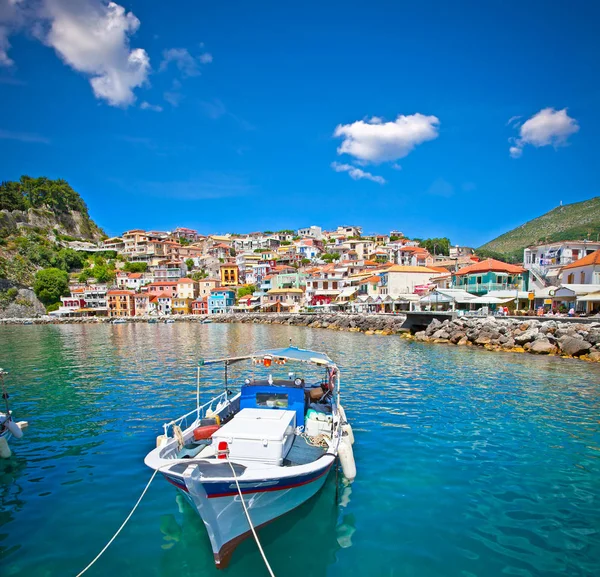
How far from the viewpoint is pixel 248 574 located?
5980 millimetres

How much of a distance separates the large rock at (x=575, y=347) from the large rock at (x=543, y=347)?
31.1 inches

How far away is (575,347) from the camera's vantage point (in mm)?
27125

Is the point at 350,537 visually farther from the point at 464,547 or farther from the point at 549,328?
the point at 549,328

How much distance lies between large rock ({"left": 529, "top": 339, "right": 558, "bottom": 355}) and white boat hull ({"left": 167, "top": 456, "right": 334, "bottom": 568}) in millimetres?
29201

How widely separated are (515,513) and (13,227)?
148m

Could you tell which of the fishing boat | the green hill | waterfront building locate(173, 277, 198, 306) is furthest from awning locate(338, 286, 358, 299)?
the fishing boat

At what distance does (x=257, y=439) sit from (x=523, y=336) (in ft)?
102

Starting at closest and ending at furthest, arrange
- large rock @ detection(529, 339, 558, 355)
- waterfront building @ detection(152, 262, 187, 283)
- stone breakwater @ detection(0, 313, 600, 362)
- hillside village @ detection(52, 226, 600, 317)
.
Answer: stone breakwater @ detection(0, 313, 600, 362) → large rock @ detection(529, 339, 558, 355) → hillside village @ detection(52, 226, 600, 317) → waterfront building @ detection(152, 262, 187, 283)

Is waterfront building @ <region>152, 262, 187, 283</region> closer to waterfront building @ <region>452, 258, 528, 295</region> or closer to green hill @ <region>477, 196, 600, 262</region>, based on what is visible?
waterfront building @ <region>452, 258, 528, 295</region>

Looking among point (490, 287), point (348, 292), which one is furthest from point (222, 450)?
point (348, 292)

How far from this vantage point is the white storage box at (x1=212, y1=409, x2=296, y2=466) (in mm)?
7117

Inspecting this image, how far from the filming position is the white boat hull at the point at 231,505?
233 inches

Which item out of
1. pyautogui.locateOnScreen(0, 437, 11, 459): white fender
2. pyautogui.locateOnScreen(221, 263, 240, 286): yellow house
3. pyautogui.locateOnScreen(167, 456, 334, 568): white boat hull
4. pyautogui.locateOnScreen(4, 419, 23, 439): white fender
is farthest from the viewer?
pyautogui.locateOnScreen(221, 263, 240, 286): yellow house

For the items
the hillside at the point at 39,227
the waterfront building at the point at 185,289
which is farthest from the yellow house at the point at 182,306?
the hillside at the point at 39,227
